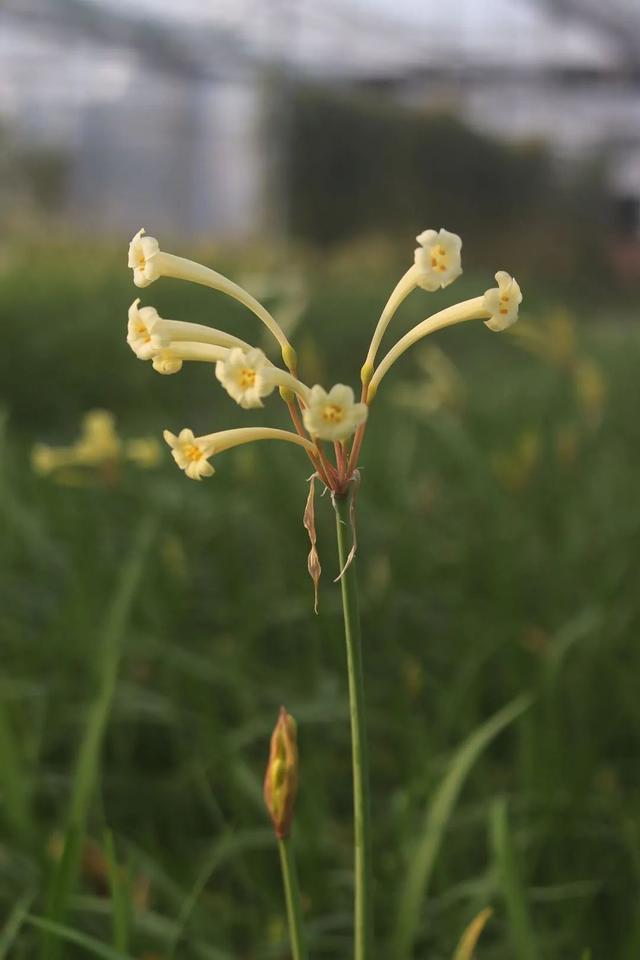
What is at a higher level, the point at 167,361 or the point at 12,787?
the point at 167,361

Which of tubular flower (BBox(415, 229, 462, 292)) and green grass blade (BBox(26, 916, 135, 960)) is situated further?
green grass blade (BBox(26, 916, 135, 960))

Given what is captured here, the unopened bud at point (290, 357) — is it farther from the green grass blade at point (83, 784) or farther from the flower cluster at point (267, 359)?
the green grass blade at point (83, 784)

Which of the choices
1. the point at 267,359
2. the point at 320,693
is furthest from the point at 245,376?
the point at 320,693

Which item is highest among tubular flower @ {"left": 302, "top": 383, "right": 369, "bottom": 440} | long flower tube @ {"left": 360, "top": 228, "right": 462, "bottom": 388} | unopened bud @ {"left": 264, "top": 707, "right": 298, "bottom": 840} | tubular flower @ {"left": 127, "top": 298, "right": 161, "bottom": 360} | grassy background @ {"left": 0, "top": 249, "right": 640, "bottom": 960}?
long flower tube @ {"left": 360, "top": 228, "right": 462, "bottom": 388}

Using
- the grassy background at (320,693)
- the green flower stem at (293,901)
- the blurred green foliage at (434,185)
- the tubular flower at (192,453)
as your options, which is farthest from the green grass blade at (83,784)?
the blurred green foliage at (434,185)

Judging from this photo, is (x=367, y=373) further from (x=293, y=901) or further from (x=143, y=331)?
(x=293, y=901)

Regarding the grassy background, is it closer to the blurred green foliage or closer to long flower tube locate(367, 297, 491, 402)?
long flower tube locate(367, 297, 491, 402)

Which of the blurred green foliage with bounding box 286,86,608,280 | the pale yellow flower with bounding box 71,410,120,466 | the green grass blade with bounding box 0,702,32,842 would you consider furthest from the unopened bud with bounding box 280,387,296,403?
the blurred green foliage with bounding box 286,86,608,280
